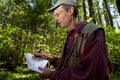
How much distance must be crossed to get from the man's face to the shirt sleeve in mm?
468

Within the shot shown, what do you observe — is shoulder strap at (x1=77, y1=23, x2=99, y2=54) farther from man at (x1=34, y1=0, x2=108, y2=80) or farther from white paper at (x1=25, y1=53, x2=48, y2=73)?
white paper at (x1=25, y1=53, x2=48, y2=73)

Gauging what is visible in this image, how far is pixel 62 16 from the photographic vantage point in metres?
2.52

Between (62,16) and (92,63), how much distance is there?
0.71 m

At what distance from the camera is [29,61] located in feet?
9.71

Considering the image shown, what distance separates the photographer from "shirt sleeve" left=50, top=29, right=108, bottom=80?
1964mm

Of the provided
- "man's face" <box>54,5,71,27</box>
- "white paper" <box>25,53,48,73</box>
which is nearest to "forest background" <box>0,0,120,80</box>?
"white paper" <box>25,53,48,73</box>

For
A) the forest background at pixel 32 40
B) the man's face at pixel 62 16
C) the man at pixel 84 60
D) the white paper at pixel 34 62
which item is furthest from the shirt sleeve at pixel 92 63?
the forest background at pixel 32 40

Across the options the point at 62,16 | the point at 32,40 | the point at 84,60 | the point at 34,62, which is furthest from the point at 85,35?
the point at 32,40

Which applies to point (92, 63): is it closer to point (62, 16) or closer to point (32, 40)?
point (62, 16)

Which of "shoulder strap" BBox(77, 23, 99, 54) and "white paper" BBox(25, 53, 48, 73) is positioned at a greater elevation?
"shoulder strap" BBox(77, 23, 99, 54)

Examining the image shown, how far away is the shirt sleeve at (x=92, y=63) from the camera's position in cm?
196

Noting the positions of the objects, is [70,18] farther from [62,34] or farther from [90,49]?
[62,34]

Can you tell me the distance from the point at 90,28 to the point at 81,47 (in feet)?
0.54

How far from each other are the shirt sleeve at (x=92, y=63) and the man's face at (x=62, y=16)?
47 centimetres
